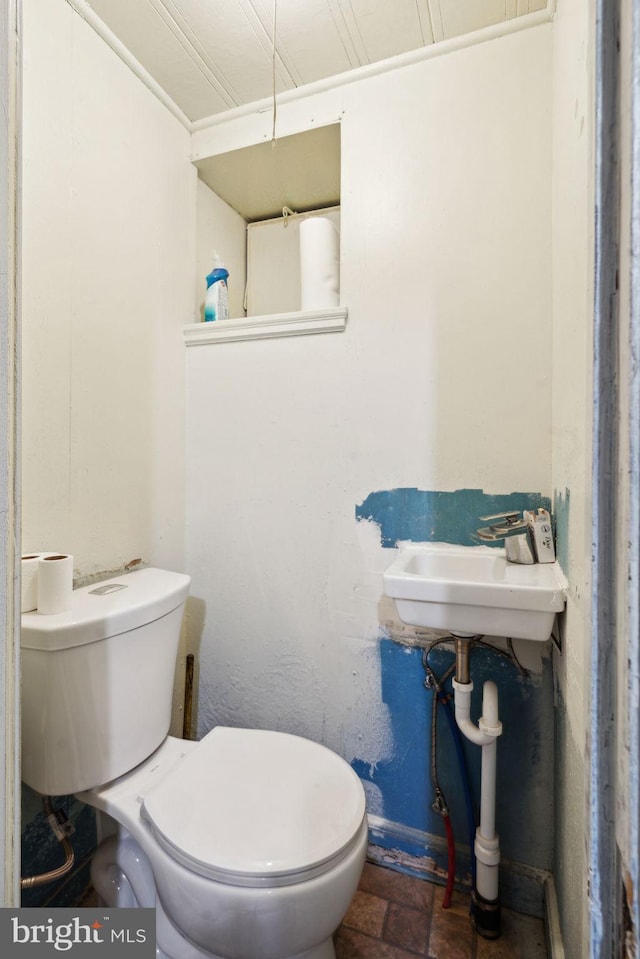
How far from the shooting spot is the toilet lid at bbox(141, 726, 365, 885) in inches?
28.5

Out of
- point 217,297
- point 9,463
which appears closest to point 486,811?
point 9,463

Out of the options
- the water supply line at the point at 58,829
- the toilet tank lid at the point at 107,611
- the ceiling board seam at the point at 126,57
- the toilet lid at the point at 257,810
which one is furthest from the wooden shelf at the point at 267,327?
the water supply line at the point at 58,829

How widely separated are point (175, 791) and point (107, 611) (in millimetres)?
383

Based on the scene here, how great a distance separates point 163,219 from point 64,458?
832 mm

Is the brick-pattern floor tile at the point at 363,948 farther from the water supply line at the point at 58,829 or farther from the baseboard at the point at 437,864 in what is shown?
the water supply line at the point at 58,829

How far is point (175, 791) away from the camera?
870 mm

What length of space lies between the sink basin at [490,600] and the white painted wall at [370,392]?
26cm

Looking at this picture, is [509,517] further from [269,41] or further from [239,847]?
[269,41]

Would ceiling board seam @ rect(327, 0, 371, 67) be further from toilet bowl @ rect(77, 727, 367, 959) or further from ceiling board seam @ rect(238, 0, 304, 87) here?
toilet bowl @ rect(77, 727, 367, 959)

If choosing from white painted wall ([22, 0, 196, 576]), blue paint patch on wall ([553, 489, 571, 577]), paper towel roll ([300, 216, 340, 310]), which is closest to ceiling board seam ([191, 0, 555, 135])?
white painted wall ([22, 0, 196, 576])

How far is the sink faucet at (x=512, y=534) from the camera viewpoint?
1.04 metres

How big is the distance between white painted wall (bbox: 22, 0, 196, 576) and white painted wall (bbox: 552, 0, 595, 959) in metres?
1.08

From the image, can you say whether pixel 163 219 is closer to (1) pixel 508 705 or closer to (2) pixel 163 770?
(2) pixel 163 770

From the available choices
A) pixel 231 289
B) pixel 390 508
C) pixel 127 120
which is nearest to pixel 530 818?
pixel 390 508
